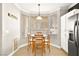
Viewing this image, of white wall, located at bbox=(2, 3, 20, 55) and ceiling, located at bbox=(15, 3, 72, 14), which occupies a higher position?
ceiling, located at bbox=(15, 3, 72, 14)

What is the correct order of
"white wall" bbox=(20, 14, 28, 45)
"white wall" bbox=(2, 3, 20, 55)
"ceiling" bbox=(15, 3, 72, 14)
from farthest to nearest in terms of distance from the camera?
"white wall" bbox=(20, 14, 28, 45) → "ceiling" bbox=(15, 3, 72, 14) → "white wall" bbox=(2, 3, 20, 55)

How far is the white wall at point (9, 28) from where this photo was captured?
9.89ft

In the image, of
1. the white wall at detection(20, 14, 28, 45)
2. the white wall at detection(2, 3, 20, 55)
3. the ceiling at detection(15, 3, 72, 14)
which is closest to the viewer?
the white wall at detection(2, 3, 20, 55)

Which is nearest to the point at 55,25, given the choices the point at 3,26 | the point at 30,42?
the point at 30,42

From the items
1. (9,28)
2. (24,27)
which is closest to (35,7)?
(24,27)

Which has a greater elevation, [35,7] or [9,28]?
[35,7]

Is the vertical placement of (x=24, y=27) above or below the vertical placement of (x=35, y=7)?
below

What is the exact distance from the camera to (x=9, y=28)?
11.1ft

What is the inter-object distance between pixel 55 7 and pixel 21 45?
4.63ft

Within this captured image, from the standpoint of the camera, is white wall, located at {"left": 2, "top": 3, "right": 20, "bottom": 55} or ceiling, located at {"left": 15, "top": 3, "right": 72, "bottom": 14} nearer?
white wall, located at {"left": 2, "top": 3, "right": 20, "bottom": 55}

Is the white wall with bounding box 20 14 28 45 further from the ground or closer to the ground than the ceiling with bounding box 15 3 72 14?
closer to the ground

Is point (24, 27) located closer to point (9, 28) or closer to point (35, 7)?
point (9, 28)

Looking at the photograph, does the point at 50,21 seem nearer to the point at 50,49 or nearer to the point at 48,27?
the point at 48,27

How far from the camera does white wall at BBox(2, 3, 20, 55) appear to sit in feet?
9.89
